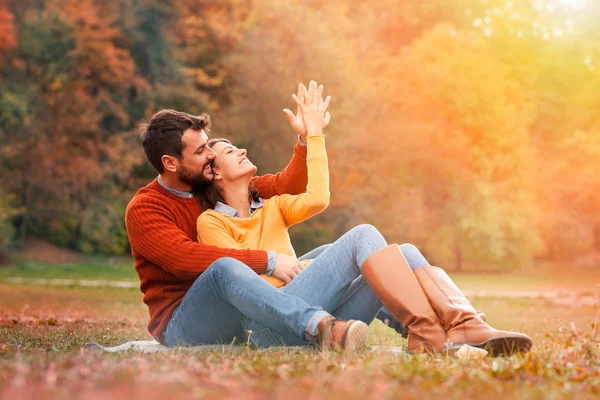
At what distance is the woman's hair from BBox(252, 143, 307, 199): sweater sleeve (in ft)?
0.69

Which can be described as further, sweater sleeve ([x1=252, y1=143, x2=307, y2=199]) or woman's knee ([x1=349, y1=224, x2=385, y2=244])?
sweater sleeve ([x1=252, y1=143, x2=307, y2=199])

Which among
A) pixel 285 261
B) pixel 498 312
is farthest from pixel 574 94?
pixel 285 261

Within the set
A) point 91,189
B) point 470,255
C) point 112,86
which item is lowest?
point 470,255

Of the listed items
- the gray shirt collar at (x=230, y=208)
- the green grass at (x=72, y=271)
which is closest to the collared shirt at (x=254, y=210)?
the gray shirt collar at (x=230, y=208)

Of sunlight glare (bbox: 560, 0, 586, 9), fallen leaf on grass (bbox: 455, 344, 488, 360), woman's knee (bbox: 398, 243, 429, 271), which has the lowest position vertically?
fallen leaf on grass (bbox: 455, 344, 488, 360)

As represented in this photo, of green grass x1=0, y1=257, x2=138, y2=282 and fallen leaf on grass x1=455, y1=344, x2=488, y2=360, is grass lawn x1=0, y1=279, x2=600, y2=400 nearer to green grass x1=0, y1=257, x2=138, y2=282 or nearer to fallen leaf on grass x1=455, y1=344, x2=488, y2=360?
fallen leaf on grass x1=455, y1=344, x2=488, y2=360

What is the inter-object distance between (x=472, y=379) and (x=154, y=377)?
1.33 metres

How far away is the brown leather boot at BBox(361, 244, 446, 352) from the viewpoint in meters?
4.46

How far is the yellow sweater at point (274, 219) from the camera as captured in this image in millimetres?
4941

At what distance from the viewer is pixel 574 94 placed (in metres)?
37.8

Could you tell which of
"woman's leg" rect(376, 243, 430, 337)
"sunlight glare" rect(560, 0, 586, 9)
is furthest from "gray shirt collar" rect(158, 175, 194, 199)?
"sunlight glare" rect(560, 0, 586, 9)

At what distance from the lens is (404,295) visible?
4.47 m

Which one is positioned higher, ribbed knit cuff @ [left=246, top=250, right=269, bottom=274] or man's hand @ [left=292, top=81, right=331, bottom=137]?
man's hand @ [left=292, top=81, right=331, bottom=137]

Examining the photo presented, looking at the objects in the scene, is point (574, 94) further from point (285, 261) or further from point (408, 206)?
point (285, 261)
